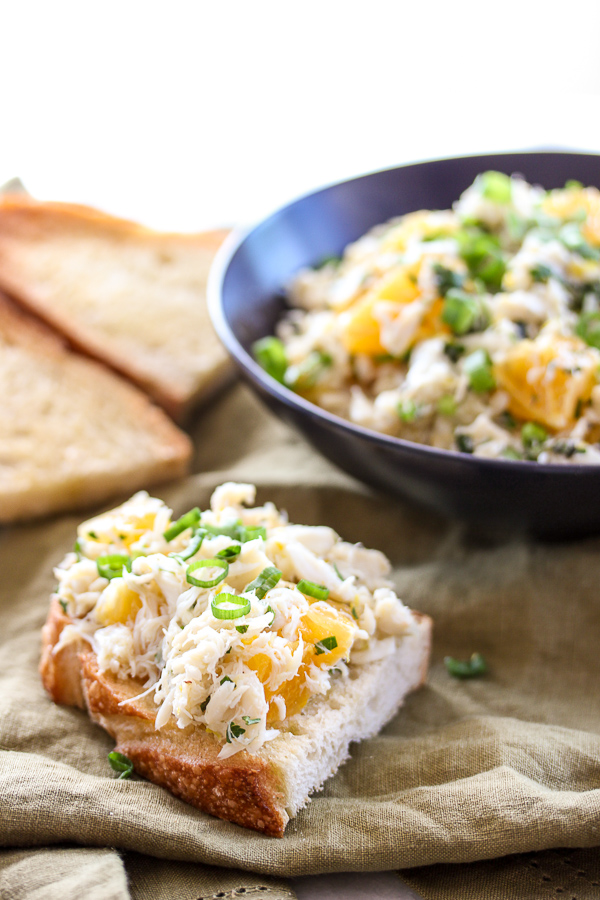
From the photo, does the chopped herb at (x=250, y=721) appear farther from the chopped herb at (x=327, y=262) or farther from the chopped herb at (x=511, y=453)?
the chopped herb at (x=327, y=262)

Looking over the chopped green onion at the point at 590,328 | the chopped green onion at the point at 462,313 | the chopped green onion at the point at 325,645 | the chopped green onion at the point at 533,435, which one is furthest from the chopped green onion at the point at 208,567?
the chopped green onion at the point at 590,328

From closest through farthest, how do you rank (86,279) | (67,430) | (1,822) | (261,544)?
1. (1,822)
2. (261,544)
3. (67,430)
4. (86,279)

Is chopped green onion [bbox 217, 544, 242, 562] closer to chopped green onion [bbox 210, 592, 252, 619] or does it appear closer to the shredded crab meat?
the shredded crab meat

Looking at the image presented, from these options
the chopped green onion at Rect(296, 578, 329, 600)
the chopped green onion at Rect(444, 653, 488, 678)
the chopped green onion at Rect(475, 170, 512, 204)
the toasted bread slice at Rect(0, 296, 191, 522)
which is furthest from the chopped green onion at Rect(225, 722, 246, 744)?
the chopped green onion at Rect(475, 170, 512, 204)

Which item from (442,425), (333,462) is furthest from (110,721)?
(442,425)

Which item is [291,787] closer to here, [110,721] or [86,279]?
[110,721]

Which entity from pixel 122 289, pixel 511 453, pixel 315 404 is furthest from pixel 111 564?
pixel 122 289

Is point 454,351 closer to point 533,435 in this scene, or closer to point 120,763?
point 533,435
